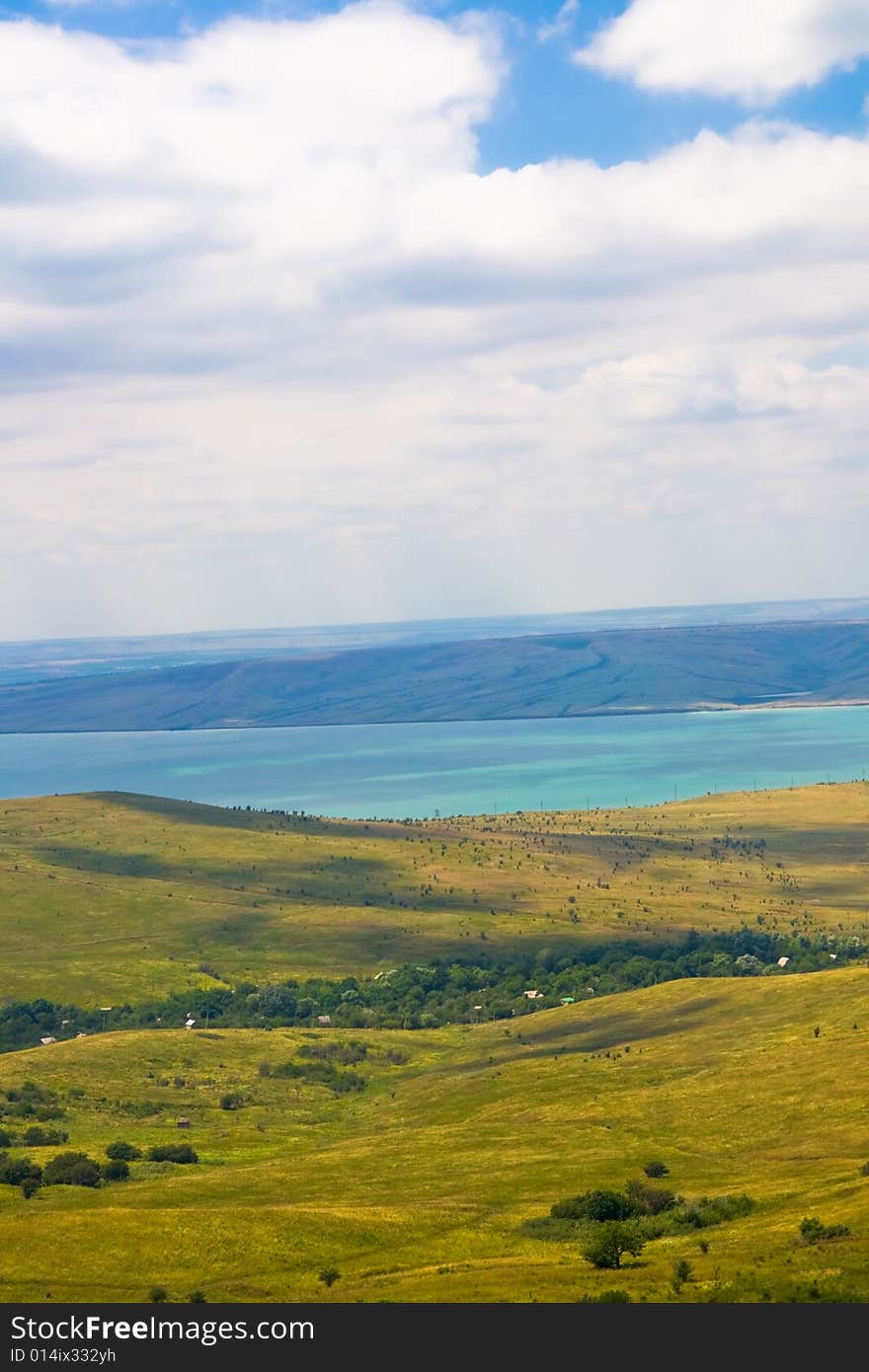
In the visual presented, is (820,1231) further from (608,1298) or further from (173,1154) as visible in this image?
(173,1154)

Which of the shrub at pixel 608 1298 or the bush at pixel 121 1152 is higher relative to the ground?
the shrub at pixel 608 1298

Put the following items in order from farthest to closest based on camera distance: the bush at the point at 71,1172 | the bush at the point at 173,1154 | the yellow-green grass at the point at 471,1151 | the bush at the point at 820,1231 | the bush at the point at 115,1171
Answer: the bush at the point at 173,1154, the bush at the point at 115,1171, the bush at the point at 71,1172, the yellow-green grass at the point at 471,1151, the bush at the point at 820,1231

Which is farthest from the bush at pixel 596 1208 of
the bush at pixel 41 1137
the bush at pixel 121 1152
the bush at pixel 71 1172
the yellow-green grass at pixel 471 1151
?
the bush at pixel 41 1137

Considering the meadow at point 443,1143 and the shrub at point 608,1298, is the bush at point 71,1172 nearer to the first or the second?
the meadow at point 443,1143

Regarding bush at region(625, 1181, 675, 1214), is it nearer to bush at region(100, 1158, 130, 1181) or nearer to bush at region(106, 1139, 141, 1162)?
bush at region(100, 1158, 130, 1181)

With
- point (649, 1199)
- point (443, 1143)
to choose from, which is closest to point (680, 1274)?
point (649, 1199)

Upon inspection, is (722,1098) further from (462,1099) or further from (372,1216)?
(372,1216)
